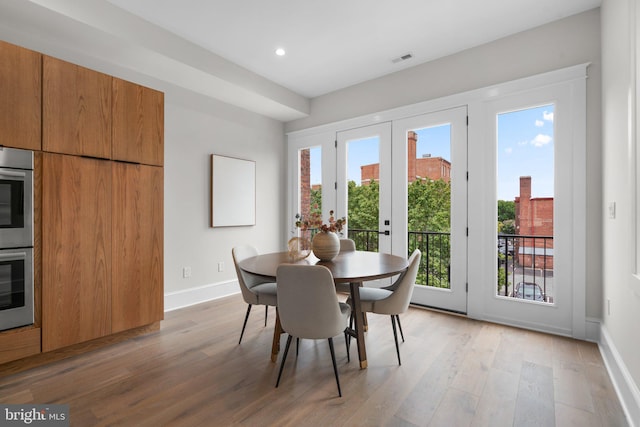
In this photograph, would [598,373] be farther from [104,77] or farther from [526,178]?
[104,77]

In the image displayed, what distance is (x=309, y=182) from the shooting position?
4688 mm

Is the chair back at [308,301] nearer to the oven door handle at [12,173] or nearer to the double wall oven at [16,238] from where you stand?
the double wall oven at [16,238]

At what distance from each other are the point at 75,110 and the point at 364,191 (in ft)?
9.92

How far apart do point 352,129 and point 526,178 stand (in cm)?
211

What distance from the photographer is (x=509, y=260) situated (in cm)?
306

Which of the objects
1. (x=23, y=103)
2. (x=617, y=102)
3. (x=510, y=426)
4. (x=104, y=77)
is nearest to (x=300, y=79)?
(x=104, y=77)

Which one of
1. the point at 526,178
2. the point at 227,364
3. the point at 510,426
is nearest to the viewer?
the point at 510,426

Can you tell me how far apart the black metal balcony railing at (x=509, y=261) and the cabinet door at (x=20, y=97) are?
11.6 ft

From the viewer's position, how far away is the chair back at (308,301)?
1729mm

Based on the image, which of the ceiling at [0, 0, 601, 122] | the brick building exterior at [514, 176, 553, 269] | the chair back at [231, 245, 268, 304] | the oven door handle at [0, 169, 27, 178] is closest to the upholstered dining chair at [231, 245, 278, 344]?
the chair back at [231, 245, 268, 304]

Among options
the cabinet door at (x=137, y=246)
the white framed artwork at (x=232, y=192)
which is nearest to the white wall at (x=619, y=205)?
the cabinet door at (x=137, y=246)

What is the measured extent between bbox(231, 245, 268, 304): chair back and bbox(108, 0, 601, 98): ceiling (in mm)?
2033

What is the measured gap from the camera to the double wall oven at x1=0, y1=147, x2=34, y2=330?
6.70ft

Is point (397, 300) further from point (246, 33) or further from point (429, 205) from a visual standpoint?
point (246, 33)
